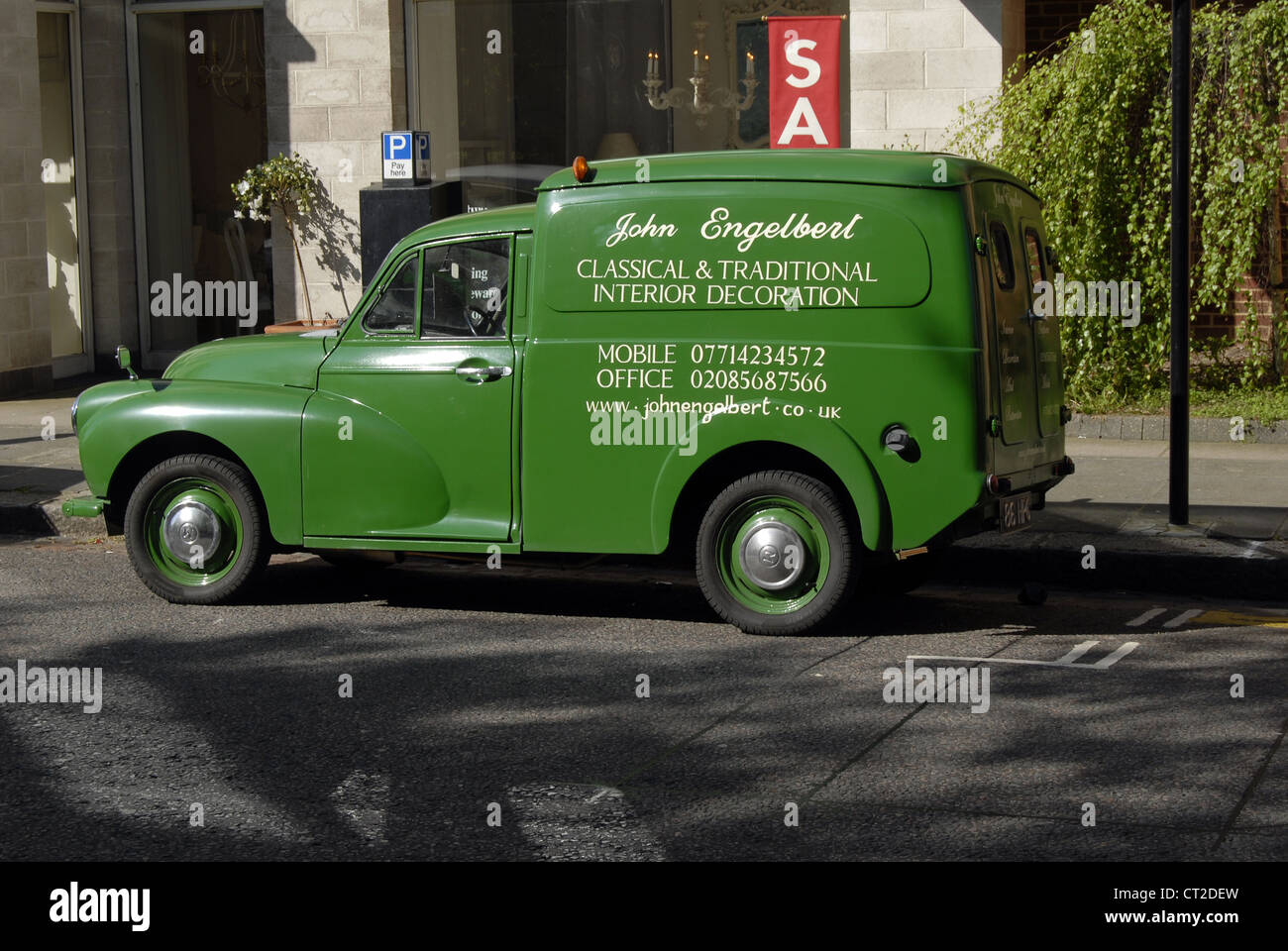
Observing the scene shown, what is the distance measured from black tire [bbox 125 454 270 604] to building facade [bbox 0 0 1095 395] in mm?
7158

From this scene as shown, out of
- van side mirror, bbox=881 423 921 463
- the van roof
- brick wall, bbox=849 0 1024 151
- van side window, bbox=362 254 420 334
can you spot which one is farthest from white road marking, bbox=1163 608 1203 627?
brick wall, bbox=849 0 1024 151

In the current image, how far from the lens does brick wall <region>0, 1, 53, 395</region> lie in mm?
15656

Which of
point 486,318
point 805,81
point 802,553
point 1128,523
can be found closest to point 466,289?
point 486,318

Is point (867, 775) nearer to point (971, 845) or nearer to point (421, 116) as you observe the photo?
point (971, 845)

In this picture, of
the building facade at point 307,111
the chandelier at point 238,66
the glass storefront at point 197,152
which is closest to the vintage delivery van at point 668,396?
the building facade at point 307,111

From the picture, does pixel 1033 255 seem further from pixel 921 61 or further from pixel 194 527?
pixel 921 61

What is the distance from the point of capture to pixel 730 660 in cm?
736

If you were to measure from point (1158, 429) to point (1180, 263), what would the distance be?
3.51m

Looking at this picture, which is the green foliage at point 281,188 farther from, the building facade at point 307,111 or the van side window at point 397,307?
the van side window at point 397,307

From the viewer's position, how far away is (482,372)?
8.05 m

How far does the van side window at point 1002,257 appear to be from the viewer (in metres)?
7.79

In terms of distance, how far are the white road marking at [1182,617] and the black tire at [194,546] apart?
4.31 meters
